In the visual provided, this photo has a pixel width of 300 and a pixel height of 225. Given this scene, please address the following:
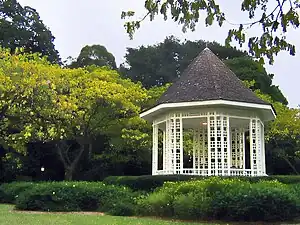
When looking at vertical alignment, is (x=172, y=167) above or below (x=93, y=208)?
above

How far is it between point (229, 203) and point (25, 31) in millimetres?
28252

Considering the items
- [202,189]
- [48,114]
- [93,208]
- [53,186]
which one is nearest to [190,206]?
[202,189]

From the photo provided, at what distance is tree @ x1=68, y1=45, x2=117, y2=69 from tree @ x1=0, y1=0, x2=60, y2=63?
200 cm

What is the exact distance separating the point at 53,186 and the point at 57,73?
7066 millimetres

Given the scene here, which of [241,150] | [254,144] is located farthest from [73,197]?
[241,150]

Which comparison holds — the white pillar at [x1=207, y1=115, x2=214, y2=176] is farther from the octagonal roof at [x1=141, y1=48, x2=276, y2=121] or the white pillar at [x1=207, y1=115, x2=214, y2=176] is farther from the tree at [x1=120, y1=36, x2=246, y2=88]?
the tree at [x1=120, y1=36, x2=246, y2=88]

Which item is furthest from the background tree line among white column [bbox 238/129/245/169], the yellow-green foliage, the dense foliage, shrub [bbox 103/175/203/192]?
the dense foliage

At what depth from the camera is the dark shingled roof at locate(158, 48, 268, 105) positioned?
16625mm

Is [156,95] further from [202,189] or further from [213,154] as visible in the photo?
[202,189]

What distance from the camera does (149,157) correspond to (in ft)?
80.3

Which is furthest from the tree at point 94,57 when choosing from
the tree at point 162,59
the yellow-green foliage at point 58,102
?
the yellow-green foliage at point 58,102

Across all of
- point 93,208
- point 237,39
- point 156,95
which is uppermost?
point 156,95

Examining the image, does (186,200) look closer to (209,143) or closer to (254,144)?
(209,143)

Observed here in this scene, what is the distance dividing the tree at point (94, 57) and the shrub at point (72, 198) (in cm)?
2109
